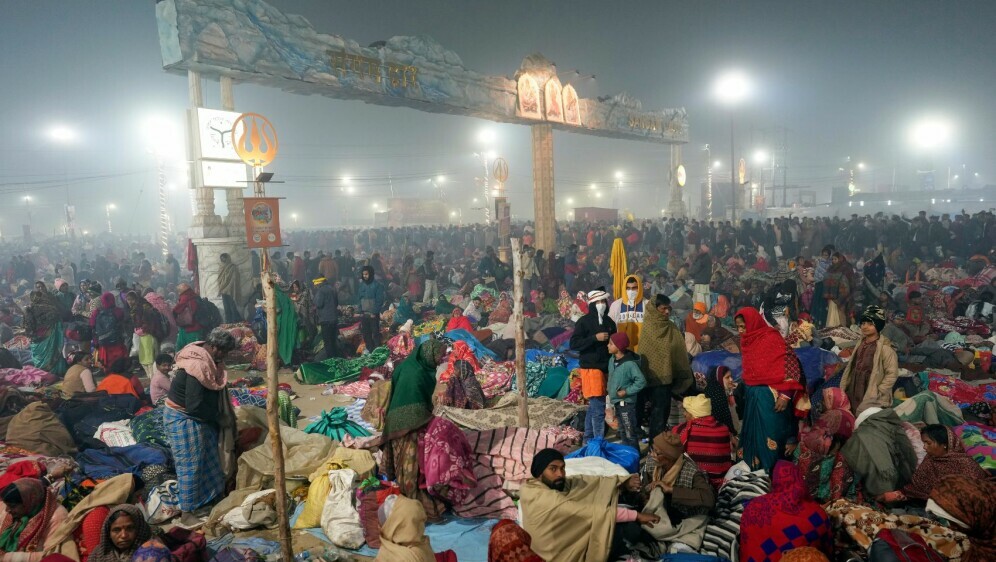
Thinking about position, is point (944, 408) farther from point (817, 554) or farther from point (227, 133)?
point (227, 133)

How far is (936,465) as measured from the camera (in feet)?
13.6

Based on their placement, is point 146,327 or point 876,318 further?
point 146,327

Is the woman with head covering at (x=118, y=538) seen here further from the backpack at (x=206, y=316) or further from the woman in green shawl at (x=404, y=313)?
the woman in green shawl at (x=404, y=313)

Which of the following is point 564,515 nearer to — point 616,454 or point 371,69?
point 616,454

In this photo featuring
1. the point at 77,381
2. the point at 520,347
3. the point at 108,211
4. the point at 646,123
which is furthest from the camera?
the point at 108,211

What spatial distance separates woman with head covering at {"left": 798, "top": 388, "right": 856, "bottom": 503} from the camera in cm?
445

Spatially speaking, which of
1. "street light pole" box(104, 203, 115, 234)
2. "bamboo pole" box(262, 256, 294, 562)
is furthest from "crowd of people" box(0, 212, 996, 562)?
"street light pole" box(104, 203, 115, 234)

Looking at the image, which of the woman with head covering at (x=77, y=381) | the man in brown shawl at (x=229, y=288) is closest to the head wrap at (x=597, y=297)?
the woman with head covering at (x=77, y=381)

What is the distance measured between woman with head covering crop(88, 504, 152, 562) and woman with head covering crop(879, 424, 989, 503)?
4.86m

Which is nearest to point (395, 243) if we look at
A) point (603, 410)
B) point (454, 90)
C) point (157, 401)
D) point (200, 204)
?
point (454, 90)

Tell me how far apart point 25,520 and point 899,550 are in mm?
5095

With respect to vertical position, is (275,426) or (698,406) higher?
(275,426)

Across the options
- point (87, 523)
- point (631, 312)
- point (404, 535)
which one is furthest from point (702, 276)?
point (87, 523)

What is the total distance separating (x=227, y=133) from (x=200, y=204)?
5.18 feet
